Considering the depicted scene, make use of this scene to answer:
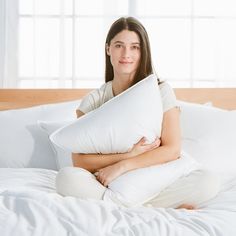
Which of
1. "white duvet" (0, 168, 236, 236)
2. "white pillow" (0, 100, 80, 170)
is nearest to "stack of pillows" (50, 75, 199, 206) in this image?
"white duvet" (0, 168, 236, 236)

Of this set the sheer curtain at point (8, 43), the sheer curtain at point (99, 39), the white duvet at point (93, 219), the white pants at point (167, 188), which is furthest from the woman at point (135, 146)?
the sheer curtain at point (8, 43)

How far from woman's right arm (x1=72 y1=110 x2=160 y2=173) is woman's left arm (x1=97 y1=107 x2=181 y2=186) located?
27 millimetres

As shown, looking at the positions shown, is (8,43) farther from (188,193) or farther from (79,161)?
(188,193)

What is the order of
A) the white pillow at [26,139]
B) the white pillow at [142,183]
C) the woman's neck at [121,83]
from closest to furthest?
the white pillow at [142,183] < the woman's neck at [121,83] < the white pillow at [26,139]

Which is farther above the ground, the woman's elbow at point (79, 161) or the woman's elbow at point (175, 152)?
the woman's elbow at point (175, 152)

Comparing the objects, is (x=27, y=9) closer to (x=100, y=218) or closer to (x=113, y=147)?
(x=113, y=147)

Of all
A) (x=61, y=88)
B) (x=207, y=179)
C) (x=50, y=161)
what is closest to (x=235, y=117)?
(x=207, y=179)

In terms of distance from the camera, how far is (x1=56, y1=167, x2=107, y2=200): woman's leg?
1.93 metres

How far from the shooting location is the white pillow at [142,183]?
1922 millimetres

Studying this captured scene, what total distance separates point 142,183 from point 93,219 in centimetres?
48

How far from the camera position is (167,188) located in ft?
6.73

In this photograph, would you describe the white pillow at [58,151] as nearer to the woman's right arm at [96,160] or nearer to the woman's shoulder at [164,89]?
the woman's right arm at [96,160]

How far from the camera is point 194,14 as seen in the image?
11.5 ft

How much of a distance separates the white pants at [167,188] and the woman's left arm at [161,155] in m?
0.05
